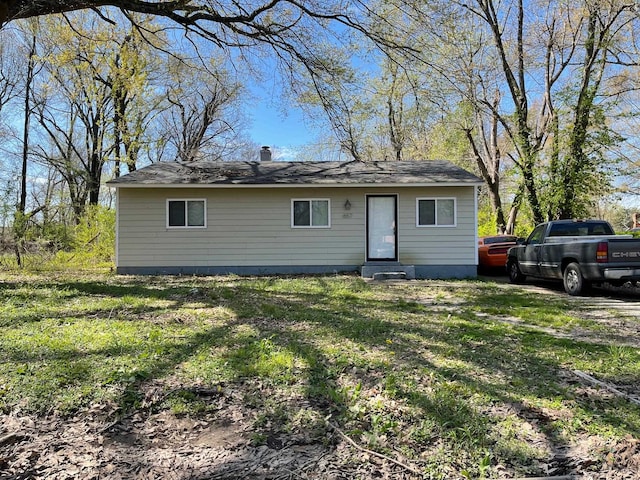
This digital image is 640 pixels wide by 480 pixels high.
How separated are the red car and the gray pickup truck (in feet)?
8.03

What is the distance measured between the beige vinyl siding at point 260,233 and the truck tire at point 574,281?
3.37 m

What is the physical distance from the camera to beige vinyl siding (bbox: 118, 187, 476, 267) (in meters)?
11.9

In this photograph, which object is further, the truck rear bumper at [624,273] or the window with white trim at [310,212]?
the window with white trim at [310,212]

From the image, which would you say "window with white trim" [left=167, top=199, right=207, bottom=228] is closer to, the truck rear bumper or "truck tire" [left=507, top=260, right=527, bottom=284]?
"truck tire" [left=507, top=260, right=527, bottom=284]

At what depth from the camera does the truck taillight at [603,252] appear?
7.44 meters

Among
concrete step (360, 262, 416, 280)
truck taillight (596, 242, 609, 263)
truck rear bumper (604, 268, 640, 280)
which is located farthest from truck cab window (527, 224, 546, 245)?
concrete step (360, 262, 416, 280)

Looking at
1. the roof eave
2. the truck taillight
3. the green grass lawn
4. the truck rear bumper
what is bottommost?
the green grass lawn

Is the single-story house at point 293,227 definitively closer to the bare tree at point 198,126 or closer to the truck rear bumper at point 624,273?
the truck rear bumper at point 624,273

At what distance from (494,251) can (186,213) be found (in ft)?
32.5

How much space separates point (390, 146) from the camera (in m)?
25.9

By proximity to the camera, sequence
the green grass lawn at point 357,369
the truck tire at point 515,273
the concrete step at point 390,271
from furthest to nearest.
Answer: the concrete step at point 390,271
the truck tire at point 515,273
the green grass lawn at point 357,369

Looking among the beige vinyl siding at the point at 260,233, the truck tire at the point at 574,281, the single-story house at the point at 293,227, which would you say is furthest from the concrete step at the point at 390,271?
the truck tire at the point at 574,281

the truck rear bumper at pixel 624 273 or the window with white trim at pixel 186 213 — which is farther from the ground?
the window with white trim at pixel 186 213

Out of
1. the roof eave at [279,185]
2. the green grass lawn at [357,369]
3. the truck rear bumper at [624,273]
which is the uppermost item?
the roof eave at [279,185]
